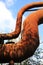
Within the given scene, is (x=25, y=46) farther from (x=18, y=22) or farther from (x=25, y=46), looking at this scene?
(x=18, y=22)

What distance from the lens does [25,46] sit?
6113 mm

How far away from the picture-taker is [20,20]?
6.66 m

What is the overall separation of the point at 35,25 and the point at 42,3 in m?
0.83

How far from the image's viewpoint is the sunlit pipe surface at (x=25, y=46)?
605cm

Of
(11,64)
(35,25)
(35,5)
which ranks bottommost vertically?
(11,64)

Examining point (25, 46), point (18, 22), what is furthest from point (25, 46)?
point (18, 22)

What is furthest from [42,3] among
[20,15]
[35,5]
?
[20,15]

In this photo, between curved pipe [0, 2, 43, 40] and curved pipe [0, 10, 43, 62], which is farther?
curved pipe [0, 2, 43, 40]

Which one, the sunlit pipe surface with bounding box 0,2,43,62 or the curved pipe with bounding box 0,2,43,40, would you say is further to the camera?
the curved pipe with bounding box 0,2,43,40

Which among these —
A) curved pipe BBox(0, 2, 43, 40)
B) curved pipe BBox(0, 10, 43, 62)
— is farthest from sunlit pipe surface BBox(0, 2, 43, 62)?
curved pipe BBox(0, 2, 43, 40)

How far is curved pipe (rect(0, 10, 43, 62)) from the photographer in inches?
238

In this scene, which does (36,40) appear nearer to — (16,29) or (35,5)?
(16,29)

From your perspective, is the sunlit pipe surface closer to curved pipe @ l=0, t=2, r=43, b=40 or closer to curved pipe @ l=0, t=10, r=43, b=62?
curved pipe @ l=0, t=10, r=43, b=62

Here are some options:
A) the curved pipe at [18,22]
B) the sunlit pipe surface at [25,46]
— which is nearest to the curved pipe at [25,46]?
the sunlit pipe surface at [25,46]
